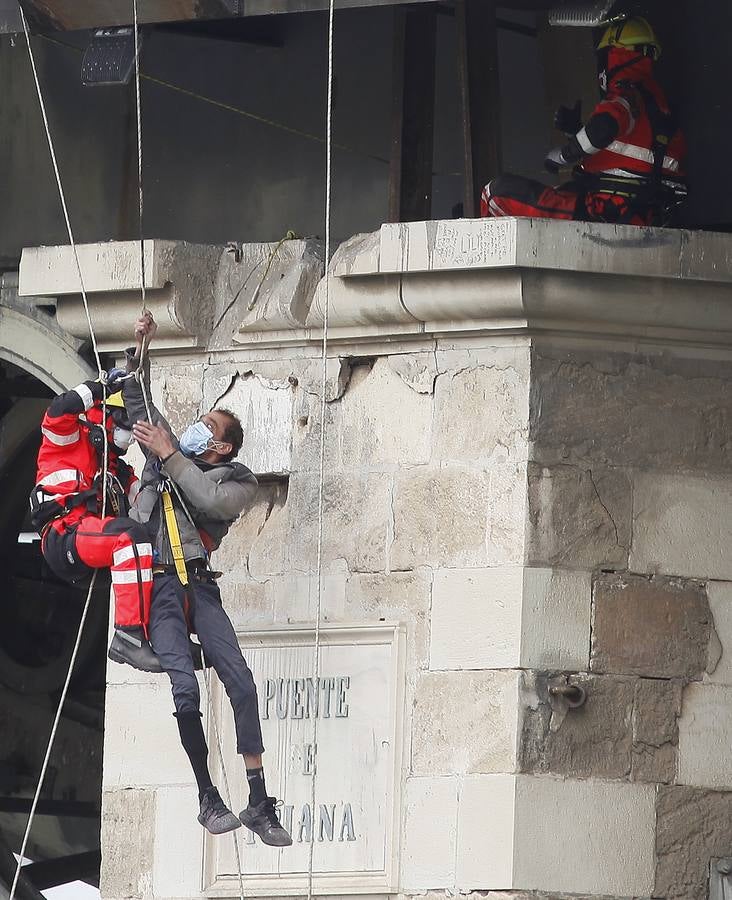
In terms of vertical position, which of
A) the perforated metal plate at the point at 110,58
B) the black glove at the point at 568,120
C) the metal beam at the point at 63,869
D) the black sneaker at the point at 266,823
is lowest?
the metal beam at the point at 63,869

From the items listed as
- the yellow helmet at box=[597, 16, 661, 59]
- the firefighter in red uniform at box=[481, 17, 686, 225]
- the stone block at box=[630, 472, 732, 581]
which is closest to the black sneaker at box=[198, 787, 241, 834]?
the stone block at box=[630, 472, 732, 581]

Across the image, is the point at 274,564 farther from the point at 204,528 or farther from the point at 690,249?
the point at 690,249

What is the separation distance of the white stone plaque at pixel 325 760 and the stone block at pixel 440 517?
325 millimetres

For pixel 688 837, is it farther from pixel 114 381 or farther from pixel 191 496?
pixel 114 381

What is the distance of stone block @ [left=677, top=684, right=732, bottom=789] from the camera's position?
9773 mm

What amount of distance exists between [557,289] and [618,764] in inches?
69.7

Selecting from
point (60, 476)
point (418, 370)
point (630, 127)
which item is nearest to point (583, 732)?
point (418, 370)

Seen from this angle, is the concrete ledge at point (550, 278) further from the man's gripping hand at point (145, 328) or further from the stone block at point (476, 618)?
the stone block at point (476, 618)

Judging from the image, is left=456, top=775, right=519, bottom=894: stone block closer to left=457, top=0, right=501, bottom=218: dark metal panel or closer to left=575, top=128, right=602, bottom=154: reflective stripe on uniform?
left=457, top=0, right=501, bottom=218: dark metal panel

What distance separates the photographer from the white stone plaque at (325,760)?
387 inches

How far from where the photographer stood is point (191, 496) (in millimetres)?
9367

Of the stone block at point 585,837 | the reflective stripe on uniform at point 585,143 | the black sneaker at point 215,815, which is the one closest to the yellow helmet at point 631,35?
the reflective stripe on uniform at point 585,143

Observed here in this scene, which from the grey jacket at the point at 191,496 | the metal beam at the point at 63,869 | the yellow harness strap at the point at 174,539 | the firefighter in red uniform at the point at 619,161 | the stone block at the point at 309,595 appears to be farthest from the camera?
the metal beam at the point at 63,869

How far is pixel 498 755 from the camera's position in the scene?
9.56m
